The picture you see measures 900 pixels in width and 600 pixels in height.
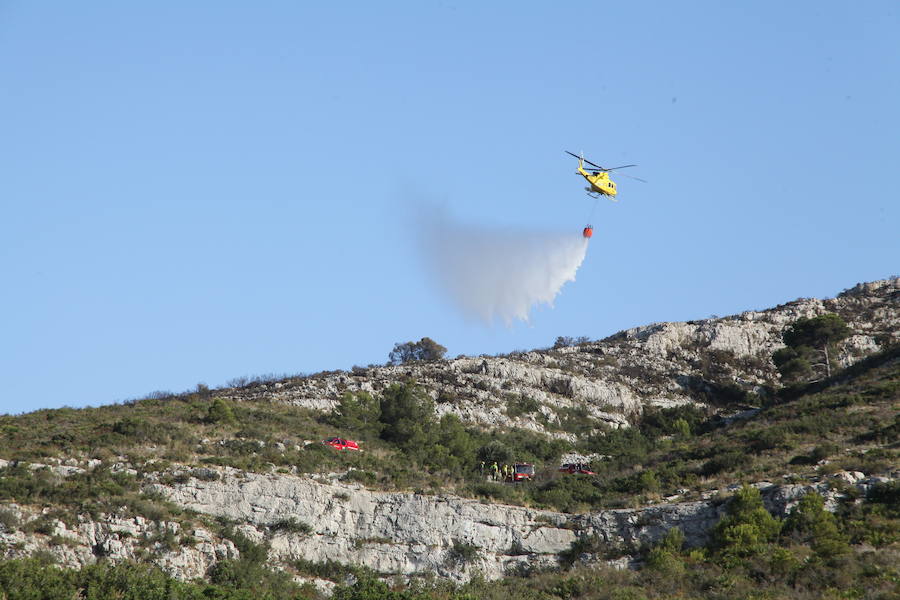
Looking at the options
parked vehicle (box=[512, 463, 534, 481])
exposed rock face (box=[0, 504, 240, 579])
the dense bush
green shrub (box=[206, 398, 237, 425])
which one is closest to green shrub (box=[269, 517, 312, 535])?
exposed rock face (box=[0, 504, 240, 579])

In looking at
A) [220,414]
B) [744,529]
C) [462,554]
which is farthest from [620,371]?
[744,529]

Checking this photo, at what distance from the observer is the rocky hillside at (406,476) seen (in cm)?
5275

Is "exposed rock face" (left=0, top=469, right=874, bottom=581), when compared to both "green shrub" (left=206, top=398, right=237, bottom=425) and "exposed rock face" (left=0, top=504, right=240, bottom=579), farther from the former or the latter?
"green shrub" (left=206, top=398, right=237, bottom=425)

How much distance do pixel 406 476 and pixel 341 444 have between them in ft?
20.0

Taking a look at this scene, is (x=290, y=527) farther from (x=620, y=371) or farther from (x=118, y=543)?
(x=620, y=371)

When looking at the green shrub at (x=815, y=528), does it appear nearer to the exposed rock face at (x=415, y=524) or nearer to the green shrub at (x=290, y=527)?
the exposed rock face at (x=415, y=524)

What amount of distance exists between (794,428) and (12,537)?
47.9m

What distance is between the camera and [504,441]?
260ft

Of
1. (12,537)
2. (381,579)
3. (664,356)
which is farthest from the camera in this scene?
(664,356)

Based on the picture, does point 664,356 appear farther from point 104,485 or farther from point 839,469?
point 104,485

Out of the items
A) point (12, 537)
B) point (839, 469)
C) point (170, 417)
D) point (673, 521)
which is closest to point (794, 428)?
point (839, 469)

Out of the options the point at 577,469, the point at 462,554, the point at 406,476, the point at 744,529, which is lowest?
the point at 462,554

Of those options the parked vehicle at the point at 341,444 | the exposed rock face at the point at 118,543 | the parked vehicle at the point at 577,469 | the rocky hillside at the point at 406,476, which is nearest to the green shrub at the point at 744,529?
the rocky hillside at the point at 406,476

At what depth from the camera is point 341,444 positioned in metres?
68.9
